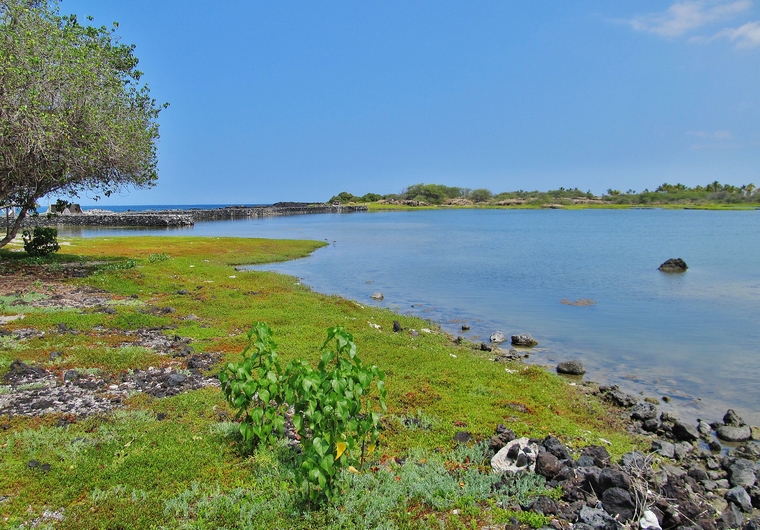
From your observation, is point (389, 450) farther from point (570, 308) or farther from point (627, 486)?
point (570, 308)

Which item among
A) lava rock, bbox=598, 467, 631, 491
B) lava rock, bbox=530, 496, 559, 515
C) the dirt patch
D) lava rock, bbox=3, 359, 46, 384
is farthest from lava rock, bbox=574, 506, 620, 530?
lava rock, bbox=3, 359, 46, 384

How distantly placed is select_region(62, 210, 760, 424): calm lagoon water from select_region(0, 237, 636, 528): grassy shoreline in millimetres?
3174

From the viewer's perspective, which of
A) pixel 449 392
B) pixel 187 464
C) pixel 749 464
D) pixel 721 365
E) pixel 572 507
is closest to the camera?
pixel 572 507

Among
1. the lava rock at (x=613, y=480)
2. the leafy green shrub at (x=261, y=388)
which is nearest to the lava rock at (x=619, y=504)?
the lava rock at (x=613, y=480)

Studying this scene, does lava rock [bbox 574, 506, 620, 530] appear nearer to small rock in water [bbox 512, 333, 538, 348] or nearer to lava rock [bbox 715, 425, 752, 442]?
lava rock [bbox 715, 425, 752, 442]

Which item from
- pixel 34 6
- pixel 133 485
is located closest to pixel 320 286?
pixel 34 6

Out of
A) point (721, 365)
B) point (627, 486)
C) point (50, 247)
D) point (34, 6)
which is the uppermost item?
point (34, 6)

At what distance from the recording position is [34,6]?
21.4 meters

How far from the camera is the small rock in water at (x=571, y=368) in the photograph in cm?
1423

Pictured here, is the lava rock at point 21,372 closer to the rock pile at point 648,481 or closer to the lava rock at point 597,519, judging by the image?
the rock pile at point 648,481

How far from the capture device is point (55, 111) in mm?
18875

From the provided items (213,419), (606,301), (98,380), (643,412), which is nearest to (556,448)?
(643,412)

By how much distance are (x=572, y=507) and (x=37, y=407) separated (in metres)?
8.69

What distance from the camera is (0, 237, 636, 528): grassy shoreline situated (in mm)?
6004
